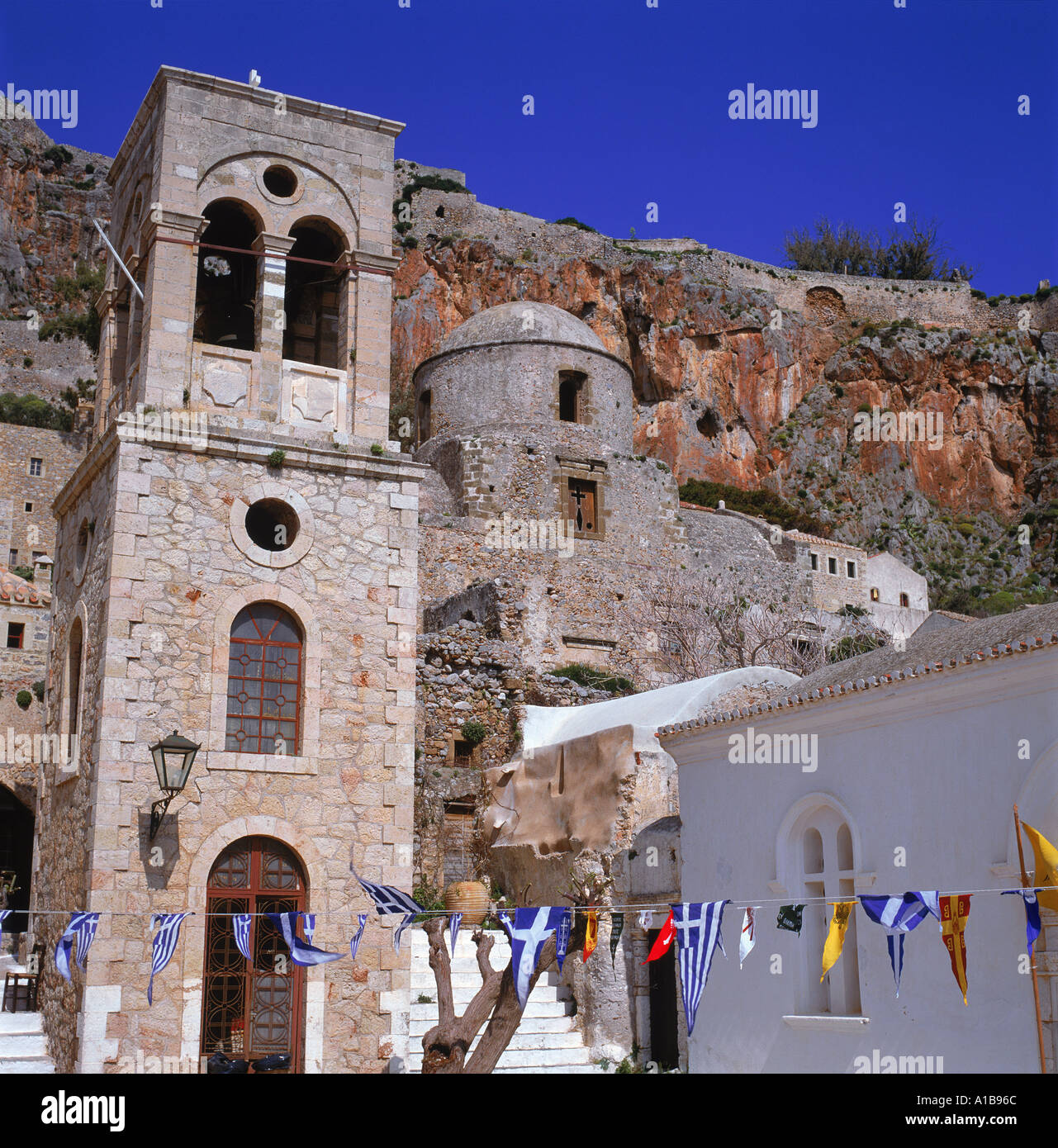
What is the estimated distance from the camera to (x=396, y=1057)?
42.0ft

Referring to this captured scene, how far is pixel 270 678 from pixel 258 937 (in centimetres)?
264

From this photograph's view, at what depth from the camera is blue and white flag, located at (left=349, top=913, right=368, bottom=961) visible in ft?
41.7

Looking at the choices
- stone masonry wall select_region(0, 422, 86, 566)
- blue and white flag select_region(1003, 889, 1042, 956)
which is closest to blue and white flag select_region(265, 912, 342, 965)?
blue and white flag select_region(1003, 889, 1042, 956)

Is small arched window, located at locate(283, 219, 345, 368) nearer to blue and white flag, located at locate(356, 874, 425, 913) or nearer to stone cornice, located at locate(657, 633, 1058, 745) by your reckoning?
stone cornice, located at locate(657, 633, 1058, 745)

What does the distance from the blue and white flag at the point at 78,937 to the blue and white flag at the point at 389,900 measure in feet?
8.53

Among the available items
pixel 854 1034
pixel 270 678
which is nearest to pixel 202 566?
pixel 270 678

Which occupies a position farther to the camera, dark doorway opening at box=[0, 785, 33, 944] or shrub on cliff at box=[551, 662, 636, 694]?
dark doorway opening at box=[0, 785, 33, 944]

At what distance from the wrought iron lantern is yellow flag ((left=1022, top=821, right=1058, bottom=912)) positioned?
7664 mm

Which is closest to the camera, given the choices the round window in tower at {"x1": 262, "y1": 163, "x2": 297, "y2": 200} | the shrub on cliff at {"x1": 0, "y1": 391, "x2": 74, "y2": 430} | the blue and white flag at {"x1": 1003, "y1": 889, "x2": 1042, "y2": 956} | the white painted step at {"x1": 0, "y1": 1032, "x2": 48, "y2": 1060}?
the blue and white flag at {"x1": 1003, "y1": 889, "x2": 1042, "y2": 956}

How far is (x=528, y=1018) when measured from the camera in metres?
15.7

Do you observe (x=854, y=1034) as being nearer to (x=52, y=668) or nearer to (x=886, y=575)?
(x=52, y=668)

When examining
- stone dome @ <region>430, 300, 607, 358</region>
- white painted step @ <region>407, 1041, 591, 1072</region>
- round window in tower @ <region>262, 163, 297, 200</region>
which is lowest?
white painted step @ <region>407, 1041, 591, 1072</region>

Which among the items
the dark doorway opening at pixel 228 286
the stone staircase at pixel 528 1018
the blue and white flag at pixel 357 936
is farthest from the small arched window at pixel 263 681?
the dark doorway opening at pixel 228 286

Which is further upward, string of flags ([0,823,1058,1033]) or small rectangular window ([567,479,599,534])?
small rectangular window ([567,479,599,534])
